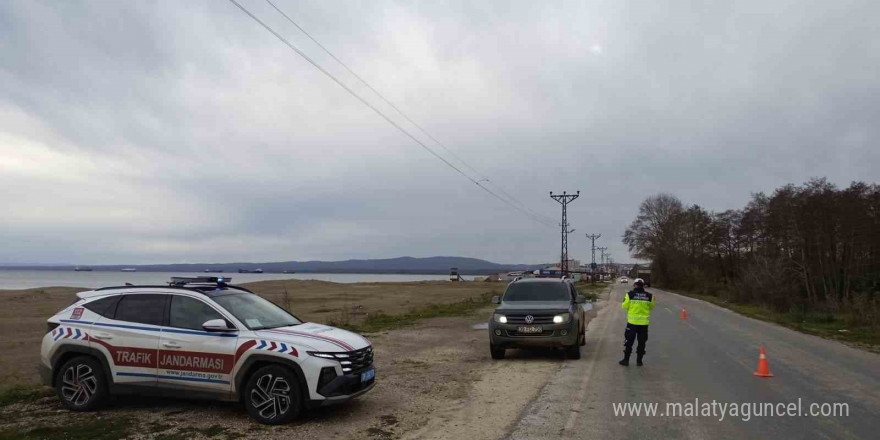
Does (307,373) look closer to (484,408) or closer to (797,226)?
(484,408)

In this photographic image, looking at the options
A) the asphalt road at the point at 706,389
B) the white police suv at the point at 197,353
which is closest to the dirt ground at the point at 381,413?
the white police suv at the point at 197,353

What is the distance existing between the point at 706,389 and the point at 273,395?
20.9ft

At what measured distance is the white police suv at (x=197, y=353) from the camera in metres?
6.82

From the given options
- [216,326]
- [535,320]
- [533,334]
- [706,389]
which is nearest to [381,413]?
[216,326]

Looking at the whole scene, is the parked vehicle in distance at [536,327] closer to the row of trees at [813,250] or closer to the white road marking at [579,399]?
the white road marking at [579,399]

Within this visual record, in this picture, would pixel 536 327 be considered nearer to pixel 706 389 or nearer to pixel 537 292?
pixel 537 292

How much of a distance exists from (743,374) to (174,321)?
30.3 ft

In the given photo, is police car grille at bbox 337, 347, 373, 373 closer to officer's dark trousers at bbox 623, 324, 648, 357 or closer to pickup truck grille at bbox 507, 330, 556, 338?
pickup truck grille at bbox 507, 330, 556, 338

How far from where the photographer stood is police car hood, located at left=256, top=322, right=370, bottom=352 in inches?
273

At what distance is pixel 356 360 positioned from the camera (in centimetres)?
716

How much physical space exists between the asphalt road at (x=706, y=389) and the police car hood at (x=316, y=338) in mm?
2207

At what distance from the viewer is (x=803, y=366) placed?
11.5 m

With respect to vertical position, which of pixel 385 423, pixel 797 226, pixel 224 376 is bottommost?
pixel 385 423

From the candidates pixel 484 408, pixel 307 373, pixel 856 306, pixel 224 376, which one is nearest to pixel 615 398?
pixel 484 408
